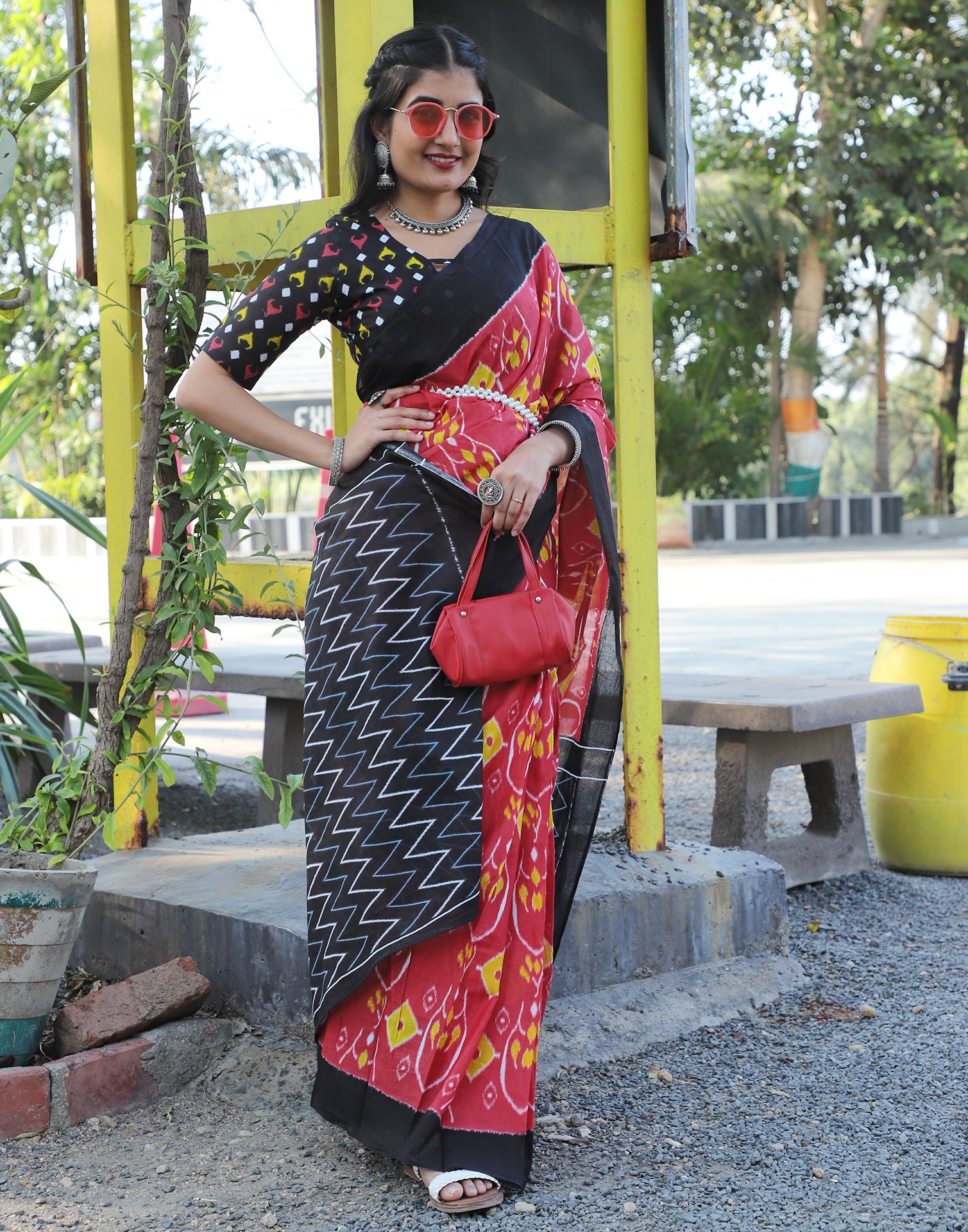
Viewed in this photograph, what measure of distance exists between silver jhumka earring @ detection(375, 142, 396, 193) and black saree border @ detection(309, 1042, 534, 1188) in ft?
4.58

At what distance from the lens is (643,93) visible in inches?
114

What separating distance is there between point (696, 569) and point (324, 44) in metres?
12.7

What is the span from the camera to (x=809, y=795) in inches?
156

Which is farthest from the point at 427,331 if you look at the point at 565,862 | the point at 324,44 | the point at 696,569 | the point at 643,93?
the point at 696,569

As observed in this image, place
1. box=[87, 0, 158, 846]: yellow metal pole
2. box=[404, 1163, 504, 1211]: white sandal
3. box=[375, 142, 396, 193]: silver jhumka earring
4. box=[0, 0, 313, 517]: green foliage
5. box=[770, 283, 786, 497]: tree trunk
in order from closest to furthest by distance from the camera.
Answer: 1. box=[404, 1163, 504, 1211]: white sandal
2. box=[375, 142, 396, 193]: silver jhumka earring
3. box=[87, 0, 158, 846]: yellow metal pole
4. box=[0, 0, 313, 517]: green foliage
5. box=[770, 283, 786, 497]: tree trunk

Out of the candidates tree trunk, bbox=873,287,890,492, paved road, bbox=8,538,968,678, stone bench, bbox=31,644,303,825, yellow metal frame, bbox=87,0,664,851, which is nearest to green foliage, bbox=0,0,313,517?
paved road, bbox=8,538,968,678

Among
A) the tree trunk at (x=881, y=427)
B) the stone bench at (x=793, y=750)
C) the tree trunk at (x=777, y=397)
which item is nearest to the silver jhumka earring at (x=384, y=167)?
the stone bench at (x=793, y=750)

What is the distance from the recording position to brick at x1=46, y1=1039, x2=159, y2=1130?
2.25 metres

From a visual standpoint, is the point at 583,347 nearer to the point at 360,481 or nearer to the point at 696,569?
the point at 360,481

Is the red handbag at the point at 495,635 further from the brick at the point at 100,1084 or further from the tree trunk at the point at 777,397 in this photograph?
the tree trunk at the point at 777,397

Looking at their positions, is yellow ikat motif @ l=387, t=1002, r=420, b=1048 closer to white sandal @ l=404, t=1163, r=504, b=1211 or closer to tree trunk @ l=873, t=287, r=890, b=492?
white sandal @ l=404, t=1163, r=504, b=1211

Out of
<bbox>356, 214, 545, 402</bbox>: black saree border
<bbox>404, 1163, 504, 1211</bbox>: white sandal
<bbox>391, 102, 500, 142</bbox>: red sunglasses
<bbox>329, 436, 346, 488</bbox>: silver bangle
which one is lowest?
<bbox>404, 1163, 504, 1211</bbox>: white sandal

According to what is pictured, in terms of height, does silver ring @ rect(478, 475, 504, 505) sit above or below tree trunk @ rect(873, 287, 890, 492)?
below

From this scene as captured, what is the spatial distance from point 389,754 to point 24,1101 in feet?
2.91
